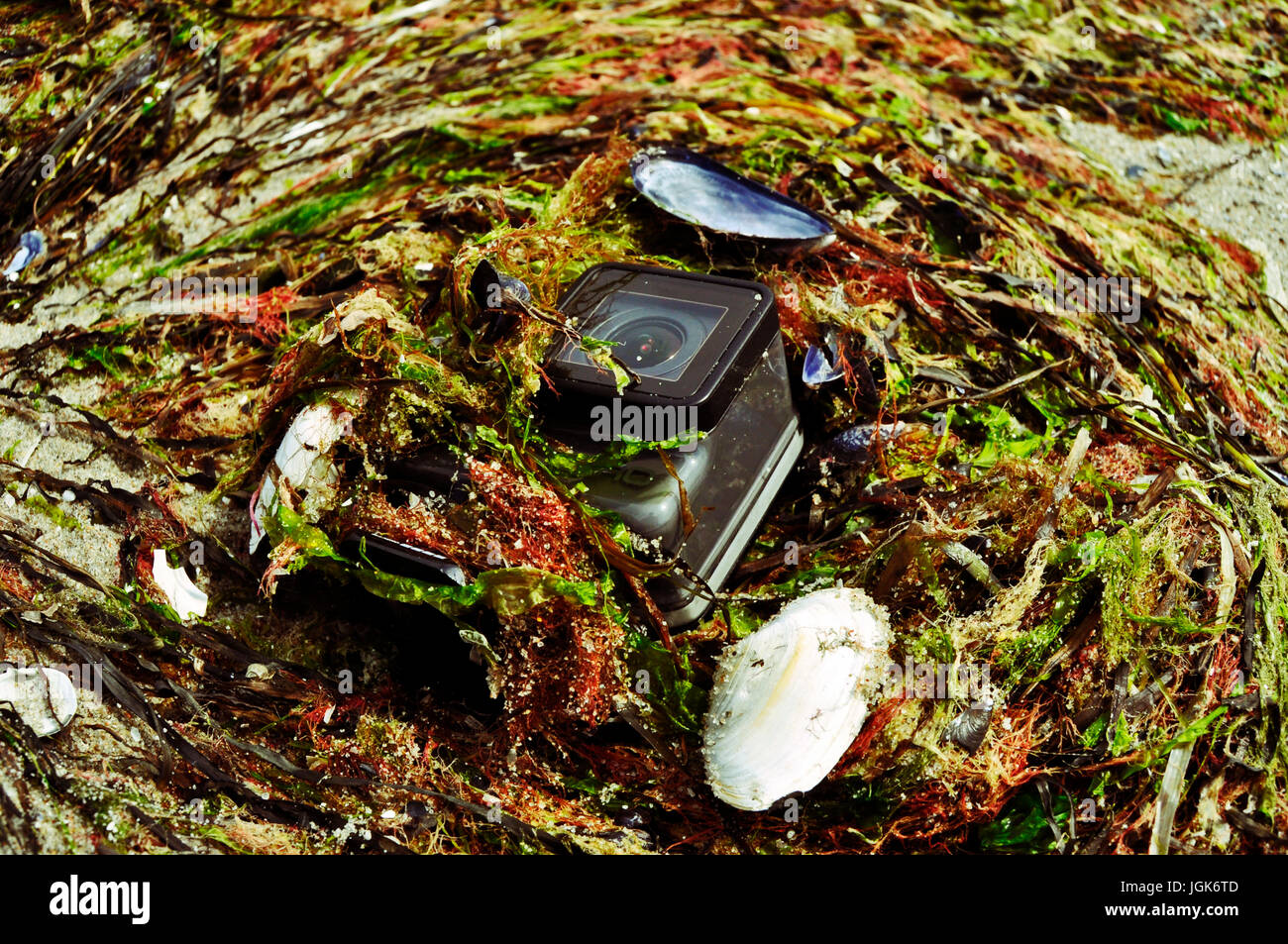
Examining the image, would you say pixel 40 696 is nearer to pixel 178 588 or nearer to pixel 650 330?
pixel 178 588

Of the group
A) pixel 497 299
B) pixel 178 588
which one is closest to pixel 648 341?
pixel 497 299

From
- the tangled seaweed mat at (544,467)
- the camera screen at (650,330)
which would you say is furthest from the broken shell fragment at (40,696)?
the camera screen at (650,330)

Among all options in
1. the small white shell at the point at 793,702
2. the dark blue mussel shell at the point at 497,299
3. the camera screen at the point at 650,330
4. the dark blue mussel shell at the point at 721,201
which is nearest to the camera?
the small white shell at the point at 793,702

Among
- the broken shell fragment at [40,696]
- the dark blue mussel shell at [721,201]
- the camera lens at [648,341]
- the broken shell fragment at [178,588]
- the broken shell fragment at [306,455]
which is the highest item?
the dark blue mussel shell at [721,201]

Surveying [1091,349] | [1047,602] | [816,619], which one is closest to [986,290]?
[1091,349]

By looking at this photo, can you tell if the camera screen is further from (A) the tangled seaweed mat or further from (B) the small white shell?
(B) the small white shell

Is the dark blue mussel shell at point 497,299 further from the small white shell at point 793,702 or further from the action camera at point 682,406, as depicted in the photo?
the small white shell at point 793,702
